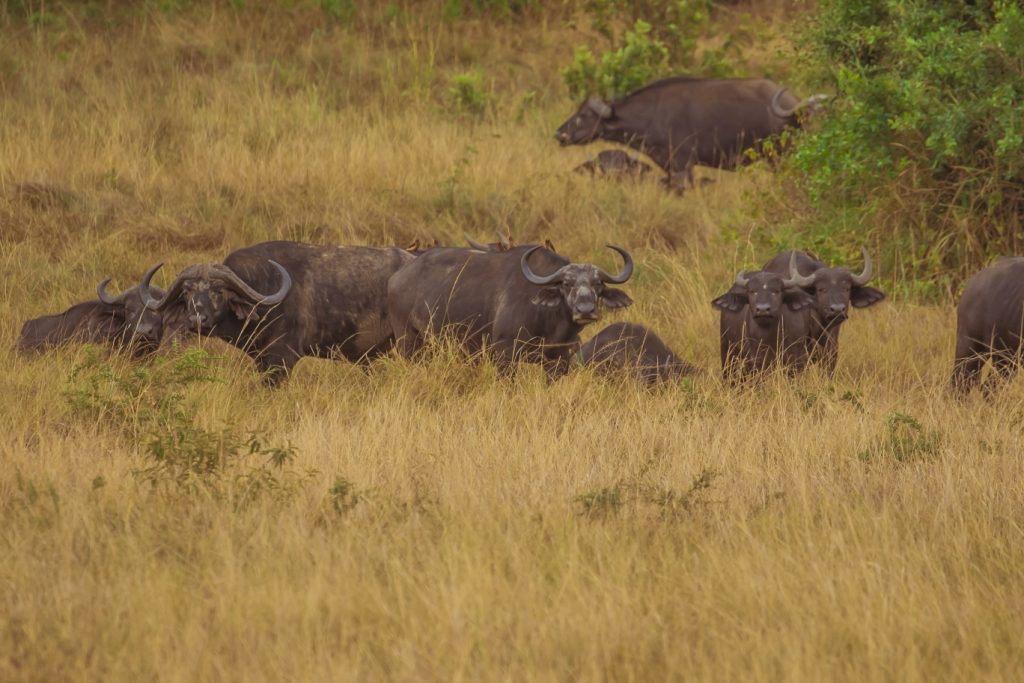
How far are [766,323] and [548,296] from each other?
4.86 ft

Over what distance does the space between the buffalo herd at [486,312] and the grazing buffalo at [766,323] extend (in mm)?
10

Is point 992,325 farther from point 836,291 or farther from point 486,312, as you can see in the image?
point 486,312

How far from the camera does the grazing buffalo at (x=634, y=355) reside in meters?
10.1

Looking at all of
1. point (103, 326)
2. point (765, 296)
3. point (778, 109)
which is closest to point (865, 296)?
point (765, 296)

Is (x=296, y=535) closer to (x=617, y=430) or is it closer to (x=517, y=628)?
(x=517, y=628)

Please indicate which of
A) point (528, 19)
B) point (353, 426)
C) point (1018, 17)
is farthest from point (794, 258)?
point (528, 19)

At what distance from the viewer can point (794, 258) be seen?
1062 centimetres

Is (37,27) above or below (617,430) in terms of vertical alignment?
below

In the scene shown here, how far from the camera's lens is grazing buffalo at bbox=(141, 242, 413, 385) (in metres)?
10.2

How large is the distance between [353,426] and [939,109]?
5452 mm

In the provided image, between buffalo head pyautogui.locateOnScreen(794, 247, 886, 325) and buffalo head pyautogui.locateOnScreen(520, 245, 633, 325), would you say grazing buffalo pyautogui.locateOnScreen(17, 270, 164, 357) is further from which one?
buffalo head pyautogui.locateOnScreen(794, 247, 886, 325)

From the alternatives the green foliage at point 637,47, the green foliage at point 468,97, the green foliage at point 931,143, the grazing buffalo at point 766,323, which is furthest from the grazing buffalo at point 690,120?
the grazing buffalo at point 766,323

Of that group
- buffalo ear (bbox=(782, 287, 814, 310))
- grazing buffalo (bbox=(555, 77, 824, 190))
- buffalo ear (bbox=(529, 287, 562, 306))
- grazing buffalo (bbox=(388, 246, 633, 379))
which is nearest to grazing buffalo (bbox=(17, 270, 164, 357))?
grazing buffalo (bbox=(388, 246, 633, 379))

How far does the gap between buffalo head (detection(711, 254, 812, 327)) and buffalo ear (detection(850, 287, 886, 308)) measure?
395 mm
